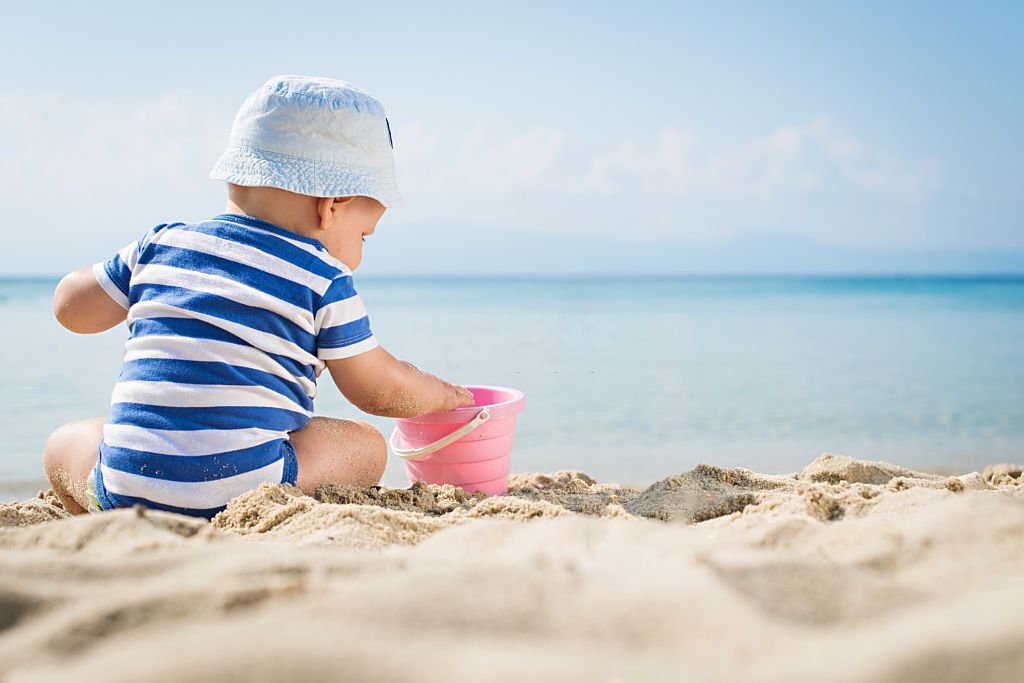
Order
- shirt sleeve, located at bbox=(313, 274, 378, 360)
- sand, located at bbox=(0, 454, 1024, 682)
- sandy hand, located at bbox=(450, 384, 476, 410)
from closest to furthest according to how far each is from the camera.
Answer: sand, located at bbox=(0, 454, 1024, 682)
shirt sleeve, located at bbox=(313, 274, 378, 360)
sandy hand, located at bbox=(450, 384, 476, 410)

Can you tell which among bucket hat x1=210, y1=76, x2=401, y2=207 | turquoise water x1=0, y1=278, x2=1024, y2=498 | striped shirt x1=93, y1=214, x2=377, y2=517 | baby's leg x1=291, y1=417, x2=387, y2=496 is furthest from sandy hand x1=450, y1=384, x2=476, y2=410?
turquoise water x1=0, y1=278, x2=1024, y2=498

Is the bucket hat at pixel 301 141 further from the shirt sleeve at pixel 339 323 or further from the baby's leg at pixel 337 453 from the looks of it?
the baby's leg at pixel 337 453

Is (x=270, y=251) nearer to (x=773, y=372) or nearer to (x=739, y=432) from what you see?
(x=739, y=432)

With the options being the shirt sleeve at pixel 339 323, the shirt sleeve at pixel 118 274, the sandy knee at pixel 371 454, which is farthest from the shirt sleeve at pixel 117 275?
the sandy knee at pixel 371 454

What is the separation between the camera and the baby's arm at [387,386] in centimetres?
194

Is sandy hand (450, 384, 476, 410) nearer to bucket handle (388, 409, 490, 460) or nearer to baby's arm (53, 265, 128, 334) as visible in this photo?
bucket handle (388, 409, 490, 460)

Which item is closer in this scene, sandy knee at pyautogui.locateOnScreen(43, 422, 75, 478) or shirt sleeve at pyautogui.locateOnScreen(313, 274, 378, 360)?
shirt sleeve at pyautogui.locateOnScreen(313, 274, 378, 360)

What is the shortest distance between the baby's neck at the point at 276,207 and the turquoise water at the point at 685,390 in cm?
156

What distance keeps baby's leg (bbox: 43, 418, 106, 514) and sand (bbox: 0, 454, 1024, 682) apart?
64 cm

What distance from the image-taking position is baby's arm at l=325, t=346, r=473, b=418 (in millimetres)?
1937

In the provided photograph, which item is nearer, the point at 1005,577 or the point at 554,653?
the point at 554,653

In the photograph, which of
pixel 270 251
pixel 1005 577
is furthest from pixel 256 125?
pixel 1005 577

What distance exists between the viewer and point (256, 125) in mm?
1930

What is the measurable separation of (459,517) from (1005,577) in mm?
1104
